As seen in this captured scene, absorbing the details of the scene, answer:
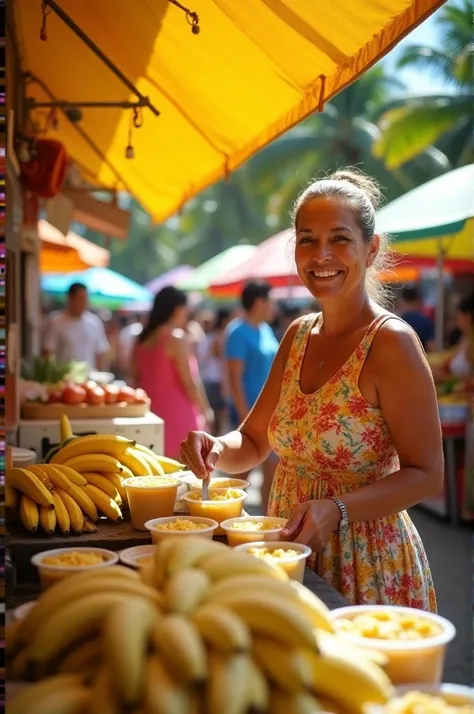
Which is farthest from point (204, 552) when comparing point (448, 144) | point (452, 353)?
point (448, 144)

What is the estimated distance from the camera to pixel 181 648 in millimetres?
1249

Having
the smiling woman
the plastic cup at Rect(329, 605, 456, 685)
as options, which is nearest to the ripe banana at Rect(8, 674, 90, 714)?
the plastic cup at Rect(329, 605, 456, 685)

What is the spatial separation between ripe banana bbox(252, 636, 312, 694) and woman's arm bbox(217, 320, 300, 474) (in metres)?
1.73

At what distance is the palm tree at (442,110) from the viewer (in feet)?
67.9

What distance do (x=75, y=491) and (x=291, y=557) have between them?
1043 millimetres

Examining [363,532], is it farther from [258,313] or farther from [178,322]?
[258,313]

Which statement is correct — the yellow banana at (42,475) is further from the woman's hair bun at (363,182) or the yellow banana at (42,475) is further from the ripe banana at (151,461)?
the woman's hair bun at (363,182)

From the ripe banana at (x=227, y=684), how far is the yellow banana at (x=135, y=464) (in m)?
1.92

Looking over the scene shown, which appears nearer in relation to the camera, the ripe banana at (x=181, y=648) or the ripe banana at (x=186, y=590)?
the ripe banana at (x=181, y=648)

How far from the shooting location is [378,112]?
27484 millimetres

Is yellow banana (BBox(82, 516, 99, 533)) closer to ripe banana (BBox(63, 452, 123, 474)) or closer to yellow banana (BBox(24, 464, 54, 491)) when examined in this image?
yellow banana (BBox(24, 464, 54, 491))

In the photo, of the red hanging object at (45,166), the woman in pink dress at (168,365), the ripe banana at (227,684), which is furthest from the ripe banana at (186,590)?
the woman in pink dress at (168,365)

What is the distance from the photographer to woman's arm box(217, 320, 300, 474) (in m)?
3.16

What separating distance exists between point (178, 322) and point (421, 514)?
3852 mm
